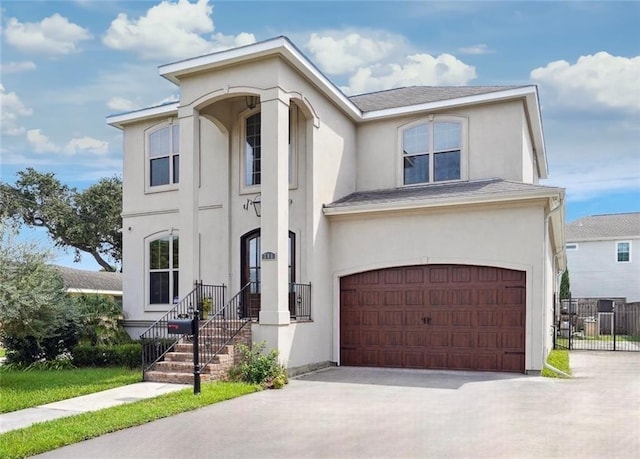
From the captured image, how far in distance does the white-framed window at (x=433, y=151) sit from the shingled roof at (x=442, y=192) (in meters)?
0.35

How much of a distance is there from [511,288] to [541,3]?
5805 mm

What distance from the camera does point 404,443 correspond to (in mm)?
6375

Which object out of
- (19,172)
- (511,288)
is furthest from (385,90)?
(19,172)

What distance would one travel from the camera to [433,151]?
14.2m

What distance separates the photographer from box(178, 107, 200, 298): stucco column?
12.3m

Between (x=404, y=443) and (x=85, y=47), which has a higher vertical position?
(x=85, y=47)

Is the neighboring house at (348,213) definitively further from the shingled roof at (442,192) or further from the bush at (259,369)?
the bush at (259,369)

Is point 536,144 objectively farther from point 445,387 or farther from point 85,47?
point 85,47

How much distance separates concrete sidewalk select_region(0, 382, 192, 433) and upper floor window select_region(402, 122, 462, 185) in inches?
310

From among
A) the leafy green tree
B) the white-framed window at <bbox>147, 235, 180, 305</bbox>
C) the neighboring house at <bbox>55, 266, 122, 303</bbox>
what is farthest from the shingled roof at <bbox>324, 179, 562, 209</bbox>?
the neighboring house at <bbox>55, 266, 122, 303</bbox>

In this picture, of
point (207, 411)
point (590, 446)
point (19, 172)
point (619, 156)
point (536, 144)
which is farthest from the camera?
point (19, 172)

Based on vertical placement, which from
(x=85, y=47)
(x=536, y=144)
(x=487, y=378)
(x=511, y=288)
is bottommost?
(x=487, y=378)

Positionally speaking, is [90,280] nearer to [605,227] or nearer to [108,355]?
[108,355]

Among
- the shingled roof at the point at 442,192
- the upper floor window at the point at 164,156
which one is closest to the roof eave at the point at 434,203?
the shingled roof at the point at 442,192
